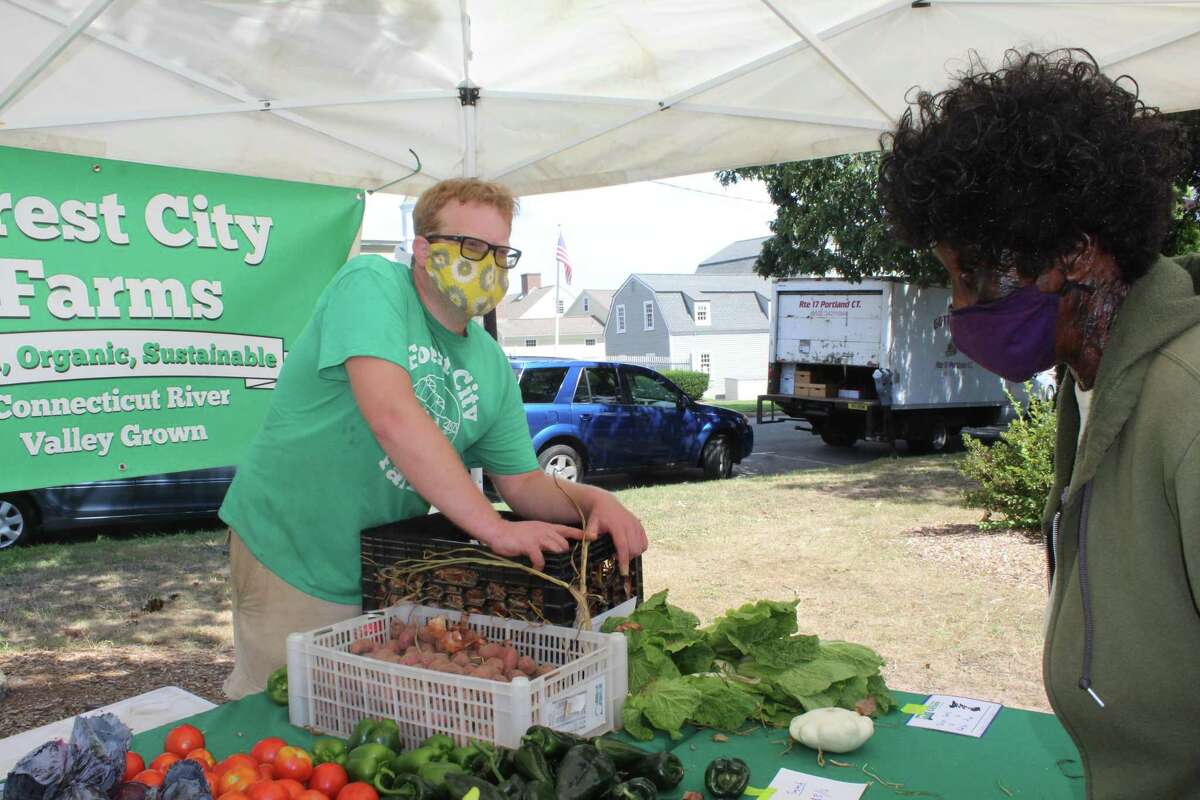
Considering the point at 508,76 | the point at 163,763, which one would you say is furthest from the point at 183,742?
the point at 508,76

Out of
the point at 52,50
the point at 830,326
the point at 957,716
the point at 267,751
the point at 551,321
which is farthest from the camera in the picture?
the point at 551,321

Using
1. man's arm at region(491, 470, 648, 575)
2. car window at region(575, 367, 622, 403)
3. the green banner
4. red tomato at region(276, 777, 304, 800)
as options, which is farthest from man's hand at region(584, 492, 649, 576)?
car window at region(575, 367, 622, 403)

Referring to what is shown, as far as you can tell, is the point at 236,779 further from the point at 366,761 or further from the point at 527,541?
the point at 527,541

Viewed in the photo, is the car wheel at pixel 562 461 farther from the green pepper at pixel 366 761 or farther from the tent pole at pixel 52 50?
the green pepper at pixel 366 761

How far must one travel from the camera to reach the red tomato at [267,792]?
164 centimetres

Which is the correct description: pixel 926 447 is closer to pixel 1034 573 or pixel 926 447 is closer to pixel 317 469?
pixel 1034 573

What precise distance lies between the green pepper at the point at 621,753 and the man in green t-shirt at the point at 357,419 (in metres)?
0.53

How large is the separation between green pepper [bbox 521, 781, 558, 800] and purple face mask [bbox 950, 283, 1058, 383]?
1075 mm

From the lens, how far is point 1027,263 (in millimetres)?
1487

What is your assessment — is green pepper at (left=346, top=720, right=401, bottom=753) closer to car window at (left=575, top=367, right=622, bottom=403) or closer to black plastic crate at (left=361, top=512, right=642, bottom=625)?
black plastic crate at (left=361, top=512, right=642, bottom=625)

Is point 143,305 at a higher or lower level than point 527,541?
higher

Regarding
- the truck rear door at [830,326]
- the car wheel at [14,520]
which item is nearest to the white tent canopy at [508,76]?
the car wheel at [14,520]

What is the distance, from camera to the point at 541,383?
11508mm

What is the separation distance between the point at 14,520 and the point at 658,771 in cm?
813
